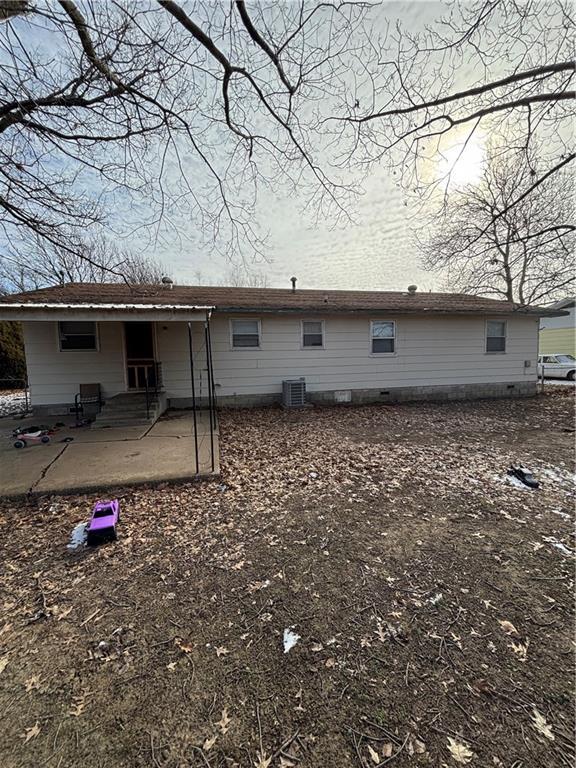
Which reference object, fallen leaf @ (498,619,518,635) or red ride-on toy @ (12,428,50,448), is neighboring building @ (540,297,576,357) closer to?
fallen leaf @ (498,619,518,635)


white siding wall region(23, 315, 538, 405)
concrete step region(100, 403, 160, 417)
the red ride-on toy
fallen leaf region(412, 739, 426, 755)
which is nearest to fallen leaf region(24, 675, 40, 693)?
fallen leaf region(412, 739, 426, 755)

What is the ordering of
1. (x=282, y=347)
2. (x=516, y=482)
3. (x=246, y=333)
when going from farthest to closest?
(x=282, y=347)
(x=246, y=333)
(x=516, y=482)

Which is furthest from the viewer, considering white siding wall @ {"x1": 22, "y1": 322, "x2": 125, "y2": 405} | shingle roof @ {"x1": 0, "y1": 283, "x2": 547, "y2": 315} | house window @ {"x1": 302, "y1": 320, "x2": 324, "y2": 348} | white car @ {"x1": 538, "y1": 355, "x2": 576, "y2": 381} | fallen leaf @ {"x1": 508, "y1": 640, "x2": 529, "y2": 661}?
white car @ {"x1": 538, "y1": 355, "x2": 576, "y2": 381}

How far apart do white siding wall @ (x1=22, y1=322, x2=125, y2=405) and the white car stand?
1876 centimetres

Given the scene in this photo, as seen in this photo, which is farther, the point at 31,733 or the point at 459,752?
the point at 31,733

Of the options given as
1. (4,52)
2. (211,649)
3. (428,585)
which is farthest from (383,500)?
(4,52)

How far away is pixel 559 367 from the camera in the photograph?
659 inches

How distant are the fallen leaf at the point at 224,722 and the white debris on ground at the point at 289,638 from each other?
468mm

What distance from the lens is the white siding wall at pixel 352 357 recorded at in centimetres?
945

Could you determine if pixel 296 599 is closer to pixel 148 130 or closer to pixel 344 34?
pixel 344 34

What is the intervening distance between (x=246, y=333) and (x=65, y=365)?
4855 mm

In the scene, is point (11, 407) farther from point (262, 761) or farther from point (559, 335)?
point (559, 335)

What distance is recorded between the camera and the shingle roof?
897 centimetres

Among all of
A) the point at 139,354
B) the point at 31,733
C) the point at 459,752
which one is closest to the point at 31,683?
the point at 31,733
